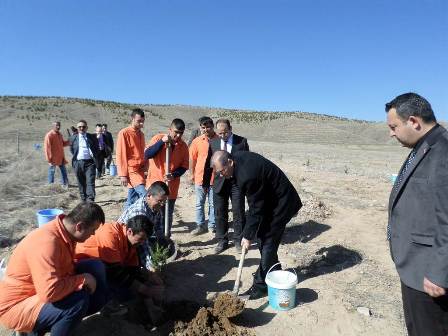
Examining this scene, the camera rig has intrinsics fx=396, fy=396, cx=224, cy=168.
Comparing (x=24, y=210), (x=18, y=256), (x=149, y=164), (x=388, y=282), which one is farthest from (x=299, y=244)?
(x=24, y=210)

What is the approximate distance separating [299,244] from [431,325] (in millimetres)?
3582

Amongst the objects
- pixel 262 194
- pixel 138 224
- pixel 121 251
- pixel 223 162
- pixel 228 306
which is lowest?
pixel 228 306

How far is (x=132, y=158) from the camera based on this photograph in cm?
570

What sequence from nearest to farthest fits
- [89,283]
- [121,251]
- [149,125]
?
1. [89,283]
2. [121,251]
3. [149,125]

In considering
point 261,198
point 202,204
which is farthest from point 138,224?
point 202,204

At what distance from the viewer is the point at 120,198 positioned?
29.9ft

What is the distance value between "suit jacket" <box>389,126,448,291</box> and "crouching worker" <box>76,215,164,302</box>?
7.07 feet

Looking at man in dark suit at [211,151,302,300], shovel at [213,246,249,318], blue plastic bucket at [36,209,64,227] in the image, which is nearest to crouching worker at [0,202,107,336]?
shovel at [213,246,249,318]

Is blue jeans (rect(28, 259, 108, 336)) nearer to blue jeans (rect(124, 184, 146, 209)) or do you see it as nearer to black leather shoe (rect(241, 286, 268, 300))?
black leather shoe (rect(241, 286, 268, 300))

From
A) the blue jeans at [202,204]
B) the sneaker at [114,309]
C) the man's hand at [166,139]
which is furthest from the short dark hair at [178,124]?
the sneaker at [114,309]

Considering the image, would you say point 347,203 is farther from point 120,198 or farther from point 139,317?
point 139,317

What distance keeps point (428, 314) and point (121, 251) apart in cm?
258

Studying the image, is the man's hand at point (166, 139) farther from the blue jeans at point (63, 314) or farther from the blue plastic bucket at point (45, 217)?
the blue jeans at point (63, 314)

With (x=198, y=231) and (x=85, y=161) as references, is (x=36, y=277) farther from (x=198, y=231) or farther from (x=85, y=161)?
(x=85, y=161)
